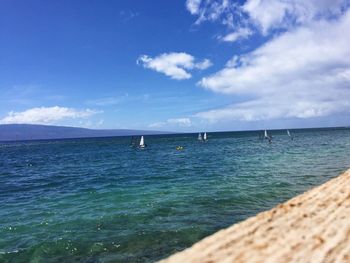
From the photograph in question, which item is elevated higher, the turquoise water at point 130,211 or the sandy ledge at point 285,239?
the sandy ledge at point 285,239

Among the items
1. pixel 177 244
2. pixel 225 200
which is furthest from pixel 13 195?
pixel 177 244

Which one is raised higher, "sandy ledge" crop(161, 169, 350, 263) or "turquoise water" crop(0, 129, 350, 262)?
"sandy ledge" crop(161, 169, 350, 263)

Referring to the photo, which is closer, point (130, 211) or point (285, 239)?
point (285, 239)

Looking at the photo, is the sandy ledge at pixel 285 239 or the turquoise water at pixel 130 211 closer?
the sandy ledge at pixel 285 239

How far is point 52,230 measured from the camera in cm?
1831

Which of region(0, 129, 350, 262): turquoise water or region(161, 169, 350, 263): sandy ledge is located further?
region(0, 129, 350, 262): turquoise water

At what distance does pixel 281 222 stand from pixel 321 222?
0.73 meters

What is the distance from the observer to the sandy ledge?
4984 millimetres

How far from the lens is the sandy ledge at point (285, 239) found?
4.98 m

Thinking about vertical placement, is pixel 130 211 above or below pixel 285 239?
below

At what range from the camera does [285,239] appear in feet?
18.0

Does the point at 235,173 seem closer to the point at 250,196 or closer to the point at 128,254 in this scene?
the point at 250,196

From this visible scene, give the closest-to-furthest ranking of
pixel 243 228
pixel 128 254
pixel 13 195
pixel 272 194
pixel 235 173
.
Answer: pixel 243 228 → pixel 128 254 → pixel 272 194 → pixel 13 195 → pixel 235 173

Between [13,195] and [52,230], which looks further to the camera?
[13,195]
